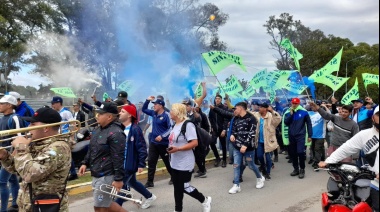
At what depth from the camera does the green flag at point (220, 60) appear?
866 centimetres

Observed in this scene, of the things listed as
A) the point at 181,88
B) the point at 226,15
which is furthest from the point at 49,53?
the point at 226,15

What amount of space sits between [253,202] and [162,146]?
1927 millimetres

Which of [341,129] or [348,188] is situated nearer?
[348,188]

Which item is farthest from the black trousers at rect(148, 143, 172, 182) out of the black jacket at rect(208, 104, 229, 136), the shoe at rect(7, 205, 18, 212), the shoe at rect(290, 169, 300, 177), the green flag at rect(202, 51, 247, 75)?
the shoe at rect(290, 169, 300, 177)

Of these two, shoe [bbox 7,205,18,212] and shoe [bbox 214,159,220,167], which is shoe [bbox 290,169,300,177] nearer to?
shoe [bbox 214,159,220,167]

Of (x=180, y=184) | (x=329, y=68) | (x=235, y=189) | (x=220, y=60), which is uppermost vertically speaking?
(x=220, y=60)

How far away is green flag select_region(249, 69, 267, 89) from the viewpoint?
11.1 m

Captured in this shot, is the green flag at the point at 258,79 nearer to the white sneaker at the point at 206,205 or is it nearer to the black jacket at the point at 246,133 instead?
the black jacket at the point at 246,133

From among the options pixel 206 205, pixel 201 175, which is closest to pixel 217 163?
pixel 201 175

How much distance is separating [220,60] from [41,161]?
6233 mm

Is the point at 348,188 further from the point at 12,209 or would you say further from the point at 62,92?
the point at 62,92

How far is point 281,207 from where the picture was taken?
5.86 metres

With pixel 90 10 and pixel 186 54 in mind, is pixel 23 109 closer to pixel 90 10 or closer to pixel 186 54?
pixel 90 10

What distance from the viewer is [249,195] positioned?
6578 mm
